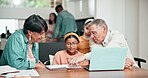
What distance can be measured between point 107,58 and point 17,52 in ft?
2.51

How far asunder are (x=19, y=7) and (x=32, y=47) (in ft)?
13.0

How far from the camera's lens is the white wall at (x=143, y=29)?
4387 mm

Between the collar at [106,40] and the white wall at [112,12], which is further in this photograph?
the white wall at [112,12]

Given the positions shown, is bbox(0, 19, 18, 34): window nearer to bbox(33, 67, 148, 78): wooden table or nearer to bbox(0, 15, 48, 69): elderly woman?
bbox(0, 15, 48, 69): elderly woman

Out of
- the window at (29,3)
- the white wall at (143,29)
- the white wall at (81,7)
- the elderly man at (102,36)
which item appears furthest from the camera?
the window at (29,3)

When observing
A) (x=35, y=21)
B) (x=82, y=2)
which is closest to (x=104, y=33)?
(x=35, y=21)

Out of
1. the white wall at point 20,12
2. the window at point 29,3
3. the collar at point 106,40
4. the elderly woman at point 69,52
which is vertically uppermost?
the window at point 29,3

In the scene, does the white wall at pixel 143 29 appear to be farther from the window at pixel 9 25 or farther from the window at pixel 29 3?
the window at pixel 9 25

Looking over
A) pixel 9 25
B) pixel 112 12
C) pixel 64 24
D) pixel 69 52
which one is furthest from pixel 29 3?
pixel 69 52

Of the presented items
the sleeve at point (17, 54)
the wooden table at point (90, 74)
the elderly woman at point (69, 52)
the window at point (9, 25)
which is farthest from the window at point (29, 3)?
the wooden table at point (90, 74)

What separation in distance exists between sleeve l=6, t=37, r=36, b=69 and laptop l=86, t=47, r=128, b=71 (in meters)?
0.55

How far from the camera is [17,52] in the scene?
212 cm

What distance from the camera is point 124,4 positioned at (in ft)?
14.9

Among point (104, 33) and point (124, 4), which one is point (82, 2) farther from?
point (104, 33)
